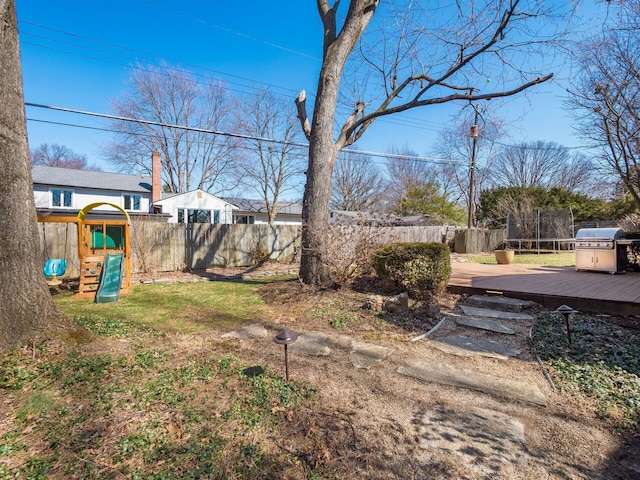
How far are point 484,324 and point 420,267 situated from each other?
1.37 meters

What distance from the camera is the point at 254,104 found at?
827 inches

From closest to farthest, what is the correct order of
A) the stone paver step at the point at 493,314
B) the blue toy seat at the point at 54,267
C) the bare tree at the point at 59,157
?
the stone paver step at the point at 493,314, the blue toy seat at the point at 54,267, the bare tree at the point at 59,157

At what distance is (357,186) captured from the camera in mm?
29484

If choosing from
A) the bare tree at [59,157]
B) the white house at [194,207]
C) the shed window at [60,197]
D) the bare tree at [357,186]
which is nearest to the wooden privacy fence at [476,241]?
the bare tree at [357,186]

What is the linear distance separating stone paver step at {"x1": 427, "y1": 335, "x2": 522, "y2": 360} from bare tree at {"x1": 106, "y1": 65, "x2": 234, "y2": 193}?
21.0m

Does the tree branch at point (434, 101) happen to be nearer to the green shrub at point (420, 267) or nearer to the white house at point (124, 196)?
the green shrub at point (420, 267)

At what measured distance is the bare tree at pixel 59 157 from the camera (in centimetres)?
2948

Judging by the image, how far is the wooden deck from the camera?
174 inches

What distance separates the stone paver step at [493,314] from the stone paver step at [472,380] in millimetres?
1923

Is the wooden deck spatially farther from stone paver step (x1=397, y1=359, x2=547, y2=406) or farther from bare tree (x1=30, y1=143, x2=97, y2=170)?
bare tree (x1=30, y1=143, x2=97, y2=170)

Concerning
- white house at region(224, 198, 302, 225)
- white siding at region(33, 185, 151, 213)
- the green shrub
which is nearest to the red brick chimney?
white siding at region(33, 185, 151, 213)

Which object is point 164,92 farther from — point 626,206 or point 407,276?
point 626,206

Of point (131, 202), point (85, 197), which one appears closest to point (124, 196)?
point (131, 202)

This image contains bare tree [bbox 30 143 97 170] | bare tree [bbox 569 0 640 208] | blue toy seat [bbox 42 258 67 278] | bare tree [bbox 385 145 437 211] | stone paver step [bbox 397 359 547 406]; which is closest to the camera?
stone paver step [bbox 397 359 547 406]
